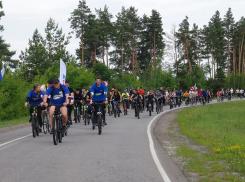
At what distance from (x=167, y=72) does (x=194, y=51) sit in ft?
112

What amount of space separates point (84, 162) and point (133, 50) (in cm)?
6735

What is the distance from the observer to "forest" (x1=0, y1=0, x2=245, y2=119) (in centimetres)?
5912

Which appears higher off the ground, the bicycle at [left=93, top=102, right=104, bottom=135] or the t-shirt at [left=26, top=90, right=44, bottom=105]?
the t-shirt at [left=26, top=90, right=44, bottom=105]

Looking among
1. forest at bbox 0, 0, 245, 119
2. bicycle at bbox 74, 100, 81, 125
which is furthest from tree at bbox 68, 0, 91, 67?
bicycle at bbox 74, 100, 81, 125

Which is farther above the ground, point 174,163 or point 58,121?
point 58,121

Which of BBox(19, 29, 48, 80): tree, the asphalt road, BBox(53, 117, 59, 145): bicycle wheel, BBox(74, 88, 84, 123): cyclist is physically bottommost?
the asphalt road

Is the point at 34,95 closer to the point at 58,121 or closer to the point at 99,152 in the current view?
the point at 58,121

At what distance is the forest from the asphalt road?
1080 inches

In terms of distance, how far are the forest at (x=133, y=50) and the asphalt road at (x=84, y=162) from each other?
2743 cm

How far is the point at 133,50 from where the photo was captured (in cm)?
7519

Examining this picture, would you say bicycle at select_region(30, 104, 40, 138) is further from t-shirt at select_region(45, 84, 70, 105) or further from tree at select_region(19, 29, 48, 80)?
tree at select_region(19, 29, 48, 80)

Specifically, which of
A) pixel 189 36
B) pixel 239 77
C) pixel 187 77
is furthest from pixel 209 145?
pixel 239 77

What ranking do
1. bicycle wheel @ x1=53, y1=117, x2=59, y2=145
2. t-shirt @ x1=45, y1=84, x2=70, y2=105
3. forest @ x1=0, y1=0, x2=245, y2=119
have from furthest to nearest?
forest @ x1=0, y1=0, x2=245, y2=119 → t-shirt @ x1=45, y1=84, x2=70, y2=105 → bicycle wheel @ x1=53, y1=117, x2=59, y2=145

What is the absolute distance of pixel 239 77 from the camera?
89.2m
